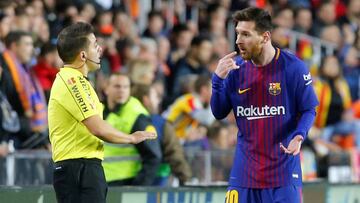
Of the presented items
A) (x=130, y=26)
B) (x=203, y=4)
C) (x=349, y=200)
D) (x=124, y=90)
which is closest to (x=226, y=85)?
(x=124, y=90)

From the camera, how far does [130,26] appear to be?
15.3 metres

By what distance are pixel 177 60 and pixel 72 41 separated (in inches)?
316

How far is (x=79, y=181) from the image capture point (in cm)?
696

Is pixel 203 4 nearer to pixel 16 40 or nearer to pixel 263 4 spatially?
pixel 263 4

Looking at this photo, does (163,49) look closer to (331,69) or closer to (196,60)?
(196,60)

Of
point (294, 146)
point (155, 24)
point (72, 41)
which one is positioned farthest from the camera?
point (155, 24)

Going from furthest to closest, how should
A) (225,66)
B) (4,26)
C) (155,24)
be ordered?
(155,24)
(4,26)
(225,66)

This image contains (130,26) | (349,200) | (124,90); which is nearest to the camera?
(124,90)

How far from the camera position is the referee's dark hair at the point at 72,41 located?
7.03 m

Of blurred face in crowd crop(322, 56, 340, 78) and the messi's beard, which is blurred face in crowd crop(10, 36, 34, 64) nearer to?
the messi's beard

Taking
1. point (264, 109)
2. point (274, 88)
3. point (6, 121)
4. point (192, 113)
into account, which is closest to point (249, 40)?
point (274, 88)

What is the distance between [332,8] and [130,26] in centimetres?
452

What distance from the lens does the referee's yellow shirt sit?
693 centimetres

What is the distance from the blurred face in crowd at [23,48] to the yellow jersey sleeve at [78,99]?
4495 mm
